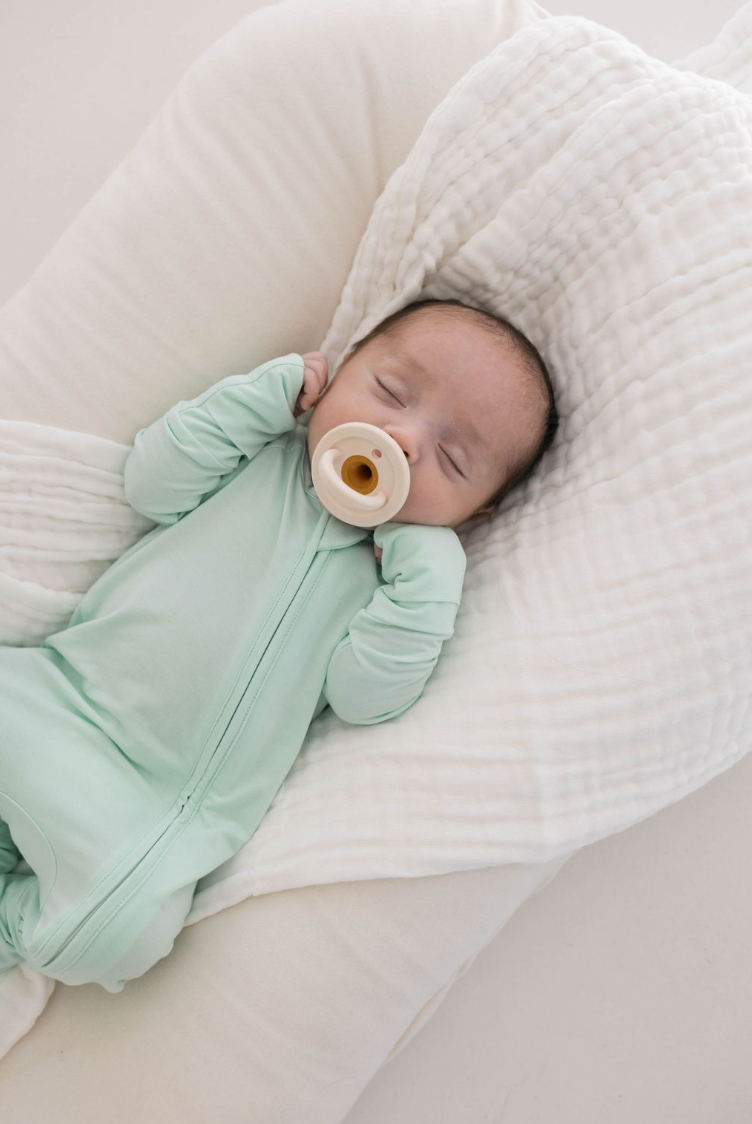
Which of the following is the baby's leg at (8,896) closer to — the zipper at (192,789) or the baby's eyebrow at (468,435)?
the zipper at (192,789)

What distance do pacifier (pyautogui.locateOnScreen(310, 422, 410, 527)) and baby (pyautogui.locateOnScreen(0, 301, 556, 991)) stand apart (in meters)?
0.04

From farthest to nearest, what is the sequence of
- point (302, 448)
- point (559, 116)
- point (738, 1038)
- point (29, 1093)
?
1. point (738, 1038)
2. point (302, 448)
3. point (559, 116)
4. point (29, 1093)

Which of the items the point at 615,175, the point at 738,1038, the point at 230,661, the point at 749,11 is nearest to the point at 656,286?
the point at 615,175

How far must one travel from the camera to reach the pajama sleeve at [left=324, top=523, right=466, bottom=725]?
107 centimetres

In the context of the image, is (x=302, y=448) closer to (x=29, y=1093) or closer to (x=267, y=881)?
(x=267, y=881)

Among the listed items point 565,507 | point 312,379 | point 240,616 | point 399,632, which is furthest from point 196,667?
point 565,507

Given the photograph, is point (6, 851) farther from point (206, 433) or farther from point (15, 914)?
point (206, 433)

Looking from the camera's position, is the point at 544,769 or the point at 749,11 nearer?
the point at 544,769

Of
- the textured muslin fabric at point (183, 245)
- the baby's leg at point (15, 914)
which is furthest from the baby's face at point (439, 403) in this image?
the baby's leg at point (15, 914)

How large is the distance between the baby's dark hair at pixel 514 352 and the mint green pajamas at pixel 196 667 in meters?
0.13

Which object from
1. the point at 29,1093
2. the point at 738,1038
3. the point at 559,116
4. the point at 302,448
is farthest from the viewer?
the point at 738,1038

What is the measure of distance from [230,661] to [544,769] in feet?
1.50

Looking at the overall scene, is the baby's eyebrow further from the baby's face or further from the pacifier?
the pacifier

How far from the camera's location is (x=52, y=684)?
111 cm
